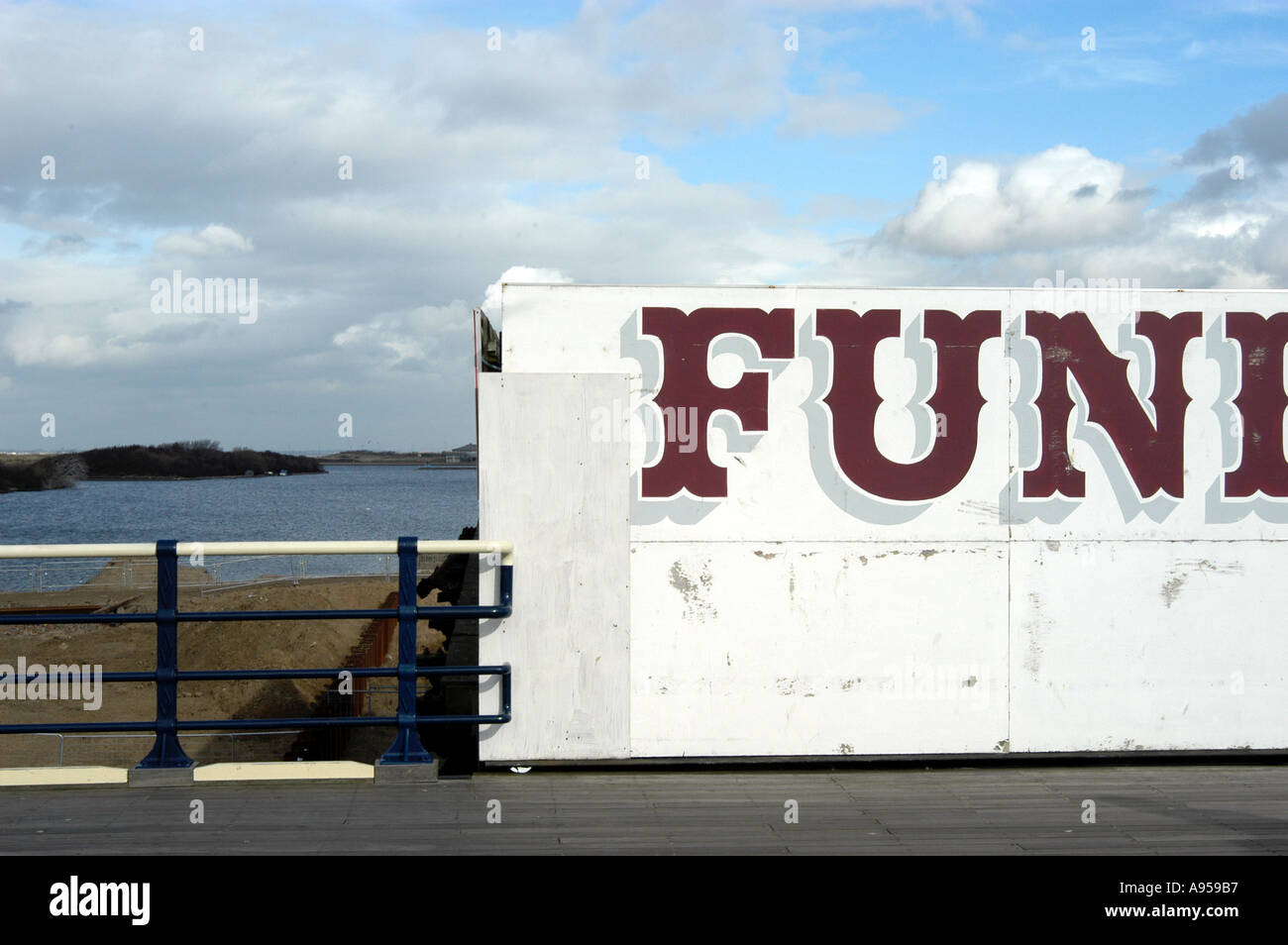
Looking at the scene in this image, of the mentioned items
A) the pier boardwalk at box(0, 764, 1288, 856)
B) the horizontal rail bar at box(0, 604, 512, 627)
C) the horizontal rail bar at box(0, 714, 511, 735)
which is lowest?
the pier boardwalk at box(0, 764, 1288, 856)

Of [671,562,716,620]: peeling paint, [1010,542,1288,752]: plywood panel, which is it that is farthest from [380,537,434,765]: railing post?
[1010,542,1288,752]: plywood panel

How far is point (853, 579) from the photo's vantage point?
6.59m

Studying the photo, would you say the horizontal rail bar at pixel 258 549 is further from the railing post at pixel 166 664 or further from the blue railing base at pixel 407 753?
the blue railing base at pixel 407 753

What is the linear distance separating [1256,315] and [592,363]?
4.00 m

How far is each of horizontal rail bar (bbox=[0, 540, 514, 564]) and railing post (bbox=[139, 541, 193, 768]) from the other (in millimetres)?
87

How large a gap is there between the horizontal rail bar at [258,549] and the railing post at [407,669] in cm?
10

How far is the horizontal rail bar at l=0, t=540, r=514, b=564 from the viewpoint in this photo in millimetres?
5852

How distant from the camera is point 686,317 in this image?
6543 mm

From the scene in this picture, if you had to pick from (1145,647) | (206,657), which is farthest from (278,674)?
(206,657)

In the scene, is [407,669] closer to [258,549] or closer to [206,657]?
[258,549]

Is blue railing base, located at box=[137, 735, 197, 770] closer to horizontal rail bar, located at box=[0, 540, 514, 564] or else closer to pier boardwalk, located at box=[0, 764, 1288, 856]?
pier boardwalk, located at box=[0, 764, 1288, 856]

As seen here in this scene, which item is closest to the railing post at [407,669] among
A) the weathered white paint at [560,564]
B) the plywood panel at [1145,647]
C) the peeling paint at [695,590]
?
the weathered white paint at [560,564]
